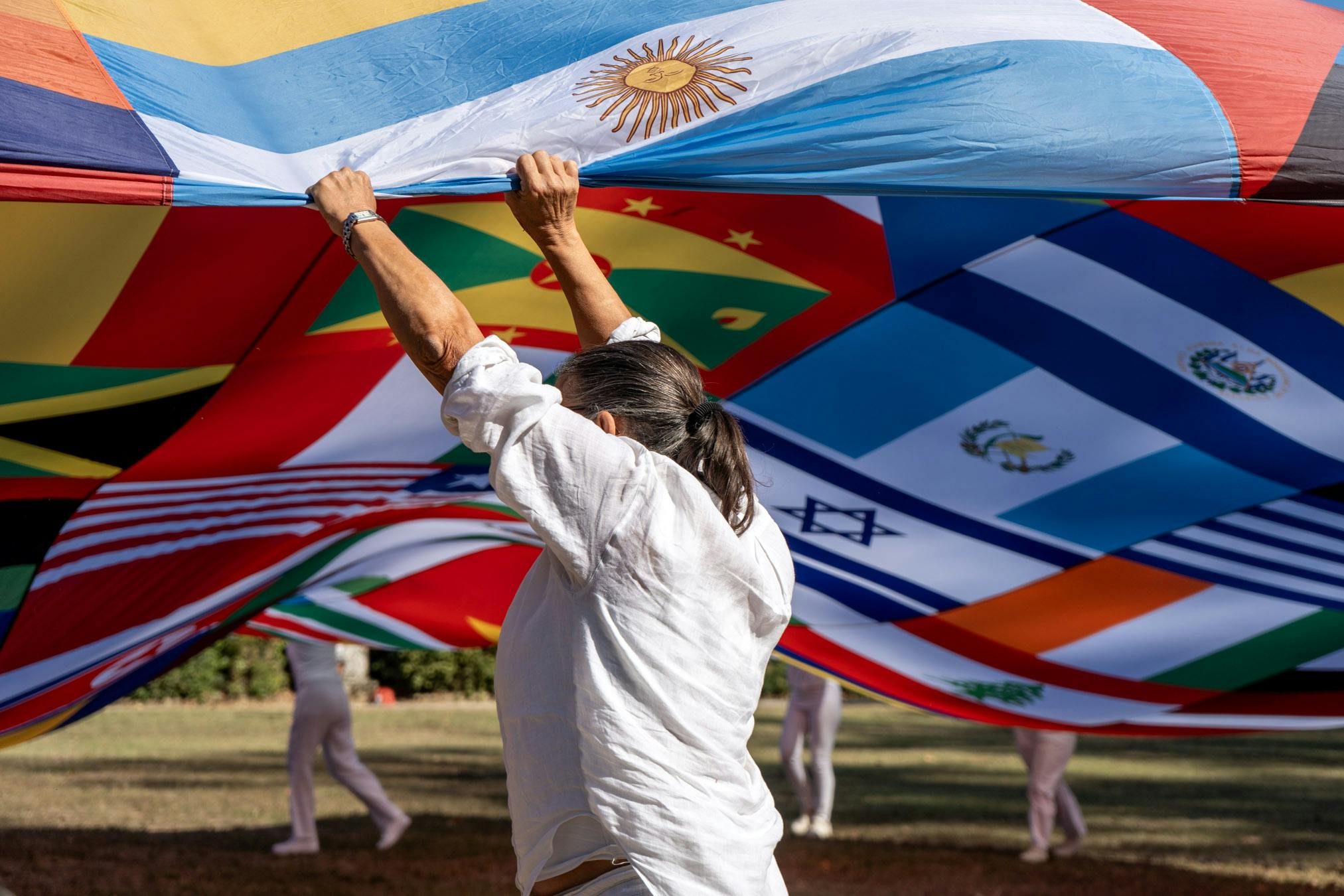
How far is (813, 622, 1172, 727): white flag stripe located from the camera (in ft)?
13.3

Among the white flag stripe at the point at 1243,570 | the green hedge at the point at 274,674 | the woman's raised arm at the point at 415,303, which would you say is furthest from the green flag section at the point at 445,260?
the green hedge at the point at 274,674

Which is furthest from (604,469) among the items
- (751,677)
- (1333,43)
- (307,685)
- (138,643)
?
(307,685)

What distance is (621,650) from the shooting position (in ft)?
4.53

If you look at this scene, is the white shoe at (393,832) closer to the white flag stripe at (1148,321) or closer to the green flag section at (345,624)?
the green flag section at (345,624)

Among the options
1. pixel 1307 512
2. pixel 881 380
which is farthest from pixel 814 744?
pixel 881 380

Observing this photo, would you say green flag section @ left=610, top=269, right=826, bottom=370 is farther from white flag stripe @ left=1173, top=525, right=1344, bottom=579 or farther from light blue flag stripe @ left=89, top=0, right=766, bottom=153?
white flag stripe @ left=1173, top=525, right=1344, bottom=579

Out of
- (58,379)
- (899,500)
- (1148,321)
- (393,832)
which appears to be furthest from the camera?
(393,832)

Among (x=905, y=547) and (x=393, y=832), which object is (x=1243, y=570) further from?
(x=393, y=832)

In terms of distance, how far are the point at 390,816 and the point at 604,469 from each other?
18.9ft

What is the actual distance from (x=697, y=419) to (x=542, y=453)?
0.80ft

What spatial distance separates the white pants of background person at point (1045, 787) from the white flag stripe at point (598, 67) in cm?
467

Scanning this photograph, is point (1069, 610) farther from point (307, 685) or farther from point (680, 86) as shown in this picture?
point (307, 685)

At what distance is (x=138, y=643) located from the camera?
363cm

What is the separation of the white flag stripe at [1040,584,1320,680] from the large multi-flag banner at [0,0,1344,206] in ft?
6.61
